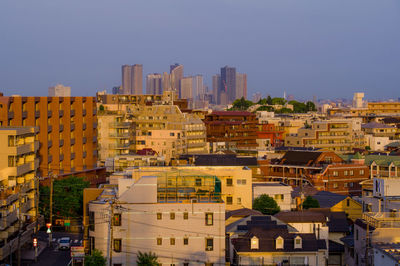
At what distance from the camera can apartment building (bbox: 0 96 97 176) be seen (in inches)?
2120

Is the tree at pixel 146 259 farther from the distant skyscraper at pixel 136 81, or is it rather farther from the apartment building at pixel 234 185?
the distant skyscraper at pixel 136 81

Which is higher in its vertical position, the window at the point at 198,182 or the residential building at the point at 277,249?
the window at the point at 198,182

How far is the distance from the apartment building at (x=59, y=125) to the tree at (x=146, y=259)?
2424cm

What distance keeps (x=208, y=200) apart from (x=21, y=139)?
42.8 ft

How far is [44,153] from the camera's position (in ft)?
184

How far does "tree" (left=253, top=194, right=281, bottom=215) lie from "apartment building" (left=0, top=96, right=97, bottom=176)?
655 inches

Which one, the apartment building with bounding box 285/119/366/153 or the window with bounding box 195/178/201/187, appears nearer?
the window with bounding box 195/178/201/187

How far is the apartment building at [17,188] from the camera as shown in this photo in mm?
34781

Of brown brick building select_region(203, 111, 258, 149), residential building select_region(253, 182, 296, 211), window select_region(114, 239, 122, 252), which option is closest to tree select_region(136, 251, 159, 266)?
window select_region(114, 239, 122, 252)

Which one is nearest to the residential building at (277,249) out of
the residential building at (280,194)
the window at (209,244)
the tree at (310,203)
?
the window at (209,244)

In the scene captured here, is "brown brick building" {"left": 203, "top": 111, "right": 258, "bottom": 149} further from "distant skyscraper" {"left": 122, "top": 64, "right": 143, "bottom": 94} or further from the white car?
"distant skyscraper" {"left": 122, "top": 64, "right": 143, "bottom": 94}

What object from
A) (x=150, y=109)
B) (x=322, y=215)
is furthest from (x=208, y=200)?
(x=150, y=109)

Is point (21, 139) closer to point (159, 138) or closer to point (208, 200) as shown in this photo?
point (208, 200)

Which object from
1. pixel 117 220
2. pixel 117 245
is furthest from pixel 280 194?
pixel 117 220
